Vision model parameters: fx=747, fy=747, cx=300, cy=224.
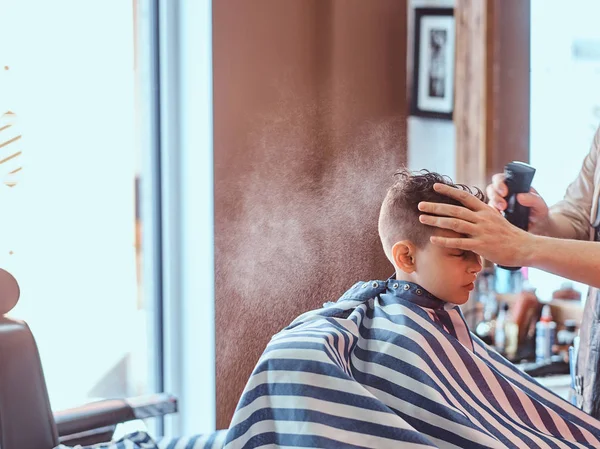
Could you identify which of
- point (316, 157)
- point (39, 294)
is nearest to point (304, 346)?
point (316, 157)

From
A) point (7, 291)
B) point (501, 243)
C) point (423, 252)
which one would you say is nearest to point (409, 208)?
point (423, 252)

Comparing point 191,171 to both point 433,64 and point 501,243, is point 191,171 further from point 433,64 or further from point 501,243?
point 501,243

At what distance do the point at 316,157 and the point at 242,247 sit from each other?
36cm

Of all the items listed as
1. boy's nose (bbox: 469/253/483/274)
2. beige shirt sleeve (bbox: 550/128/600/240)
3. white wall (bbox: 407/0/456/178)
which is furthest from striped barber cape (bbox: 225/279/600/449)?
white wall (bbox: 407/0/456/178)

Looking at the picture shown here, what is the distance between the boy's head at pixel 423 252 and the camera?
1.64m

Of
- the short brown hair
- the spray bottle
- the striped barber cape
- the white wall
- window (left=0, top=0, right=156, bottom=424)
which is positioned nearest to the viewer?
the striped barber cape

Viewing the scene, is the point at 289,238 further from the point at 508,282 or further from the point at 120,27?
the point at 508,282

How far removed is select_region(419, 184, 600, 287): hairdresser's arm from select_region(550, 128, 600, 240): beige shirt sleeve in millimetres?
453

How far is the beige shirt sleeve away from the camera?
2049mm

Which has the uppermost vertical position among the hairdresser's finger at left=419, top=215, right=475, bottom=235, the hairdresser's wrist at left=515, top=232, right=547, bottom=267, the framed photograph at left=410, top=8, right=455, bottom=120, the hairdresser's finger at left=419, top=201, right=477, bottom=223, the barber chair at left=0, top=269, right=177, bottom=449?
the framed photograph at left=410, top=8, right=455, bottom=120

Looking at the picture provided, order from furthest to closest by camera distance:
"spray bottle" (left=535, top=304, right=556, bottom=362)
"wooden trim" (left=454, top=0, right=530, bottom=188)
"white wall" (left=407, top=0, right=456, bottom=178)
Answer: "spray bottle" (left=535, top=304, right=556, bottom=362), "wooden trim" (left=454, top=0, right=530, bottom=188), "white wall" (left=407, top=0, right=456, bottom=178)

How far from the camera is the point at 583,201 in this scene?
2072 millimetres

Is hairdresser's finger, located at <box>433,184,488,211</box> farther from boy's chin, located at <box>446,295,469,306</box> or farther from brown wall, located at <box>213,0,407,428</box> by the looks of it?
brown wall, located at <box>213,0,407,428</box>

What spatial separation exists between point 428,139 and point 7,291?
1.51 m
